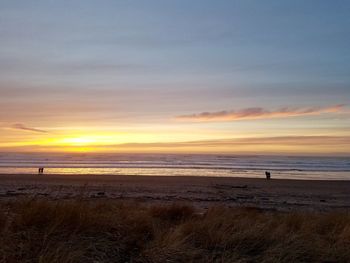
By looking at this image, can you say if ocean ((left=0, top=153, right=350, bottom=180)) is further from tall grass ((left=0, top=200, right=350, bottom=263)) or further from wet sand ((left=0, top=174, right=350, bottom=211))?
tall grass ((left=0, top=200, right=350, bottom=263))

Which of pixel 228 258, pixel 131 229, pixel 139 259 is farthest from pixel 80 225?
pixel 228 258

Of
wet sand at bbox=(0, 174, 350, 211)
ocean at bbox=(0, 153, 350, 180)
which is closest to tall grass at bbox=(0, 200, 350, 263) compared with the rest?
wet sand at bbox=(0, 174, 350, 211)

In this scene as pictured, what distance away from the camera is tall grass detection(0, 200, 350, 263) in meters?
5.22

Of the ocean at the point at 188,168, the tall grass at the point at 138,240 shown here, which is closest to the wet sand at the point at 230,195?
the tall grass at the point at 138,240

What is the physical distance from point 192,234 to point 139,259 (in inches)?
54.5

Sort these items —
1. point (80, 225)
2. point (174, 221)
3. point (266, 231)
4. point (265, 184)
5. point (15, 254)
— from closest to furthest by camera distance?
point (15, 254)
point (80, 225)
point (266, 231)
point (174, 221)
point (265, 184)

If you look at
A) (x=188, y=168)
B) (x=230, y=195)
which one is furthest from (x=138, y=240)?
A: (x=188, y=168)

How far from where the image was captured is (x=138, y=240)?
6.08 meters

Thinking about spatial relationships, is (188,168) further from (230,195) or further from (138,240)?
(138,240)

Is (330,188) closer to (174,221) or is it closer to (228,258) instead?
(174,221)

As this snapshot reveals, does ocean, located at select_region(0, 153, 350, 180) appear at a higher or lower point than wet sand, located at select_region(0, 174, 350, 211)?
higher

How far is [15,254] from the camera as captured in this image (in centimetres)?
481

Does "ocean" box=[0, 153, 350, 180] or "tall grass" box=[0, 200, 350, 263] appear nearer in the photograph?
"tall grass" box=[0, 200, 350, 263]

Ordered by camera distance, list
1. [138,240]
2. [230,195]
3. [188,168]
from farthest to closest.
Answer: [188,168], [230,195], [138,240]
